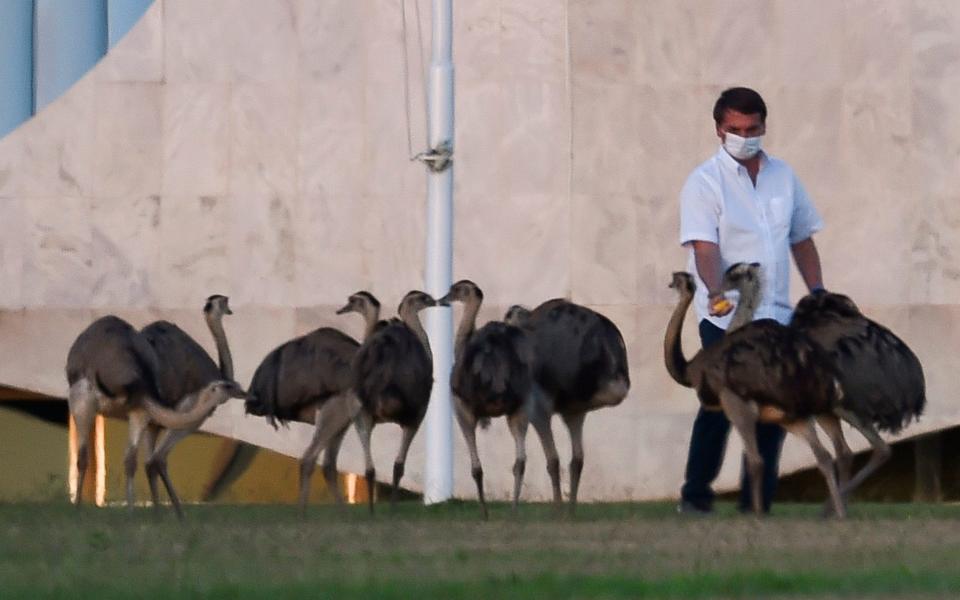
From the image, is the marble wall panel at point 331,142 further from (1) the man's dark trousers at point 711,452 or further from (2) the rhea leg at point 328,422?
(1) the man's dark trousers at point 711,452

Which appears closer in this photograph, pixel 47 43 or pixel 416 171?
pixel 416 171

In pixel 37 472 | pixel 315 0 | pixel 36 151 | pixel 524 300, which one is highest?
pixel 315 0

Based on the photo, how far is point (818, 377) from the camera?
12.8 m

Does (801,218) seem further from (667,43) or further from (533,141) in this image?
(667,43)

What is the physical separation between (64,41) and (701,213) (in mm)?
14382

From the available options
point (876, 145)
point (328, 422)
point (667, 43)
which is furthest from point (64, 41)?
point (328, 422)

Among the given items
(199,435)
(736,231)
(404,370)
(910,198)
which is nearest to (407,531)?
(404,370)

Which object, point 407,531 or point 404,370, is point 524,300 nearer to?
point 404,370

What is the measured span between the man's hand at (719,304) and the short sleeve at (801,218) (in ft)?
3.28

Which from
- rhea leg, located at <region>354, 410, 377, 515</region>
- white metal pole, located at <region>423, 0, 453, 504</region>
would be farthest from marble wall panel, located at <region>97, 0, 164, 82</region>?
rhea leg, located at <region>354, 410, 377, 515</region>

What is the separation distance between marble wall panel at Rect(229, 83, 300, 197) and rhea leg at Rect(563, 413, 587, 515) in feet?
30.6

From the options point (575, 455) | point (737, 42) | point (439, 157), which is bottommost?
point (575, 455)

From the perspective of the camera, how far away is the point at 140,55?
23.4 m

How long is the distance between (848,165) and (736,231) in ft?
32.7
